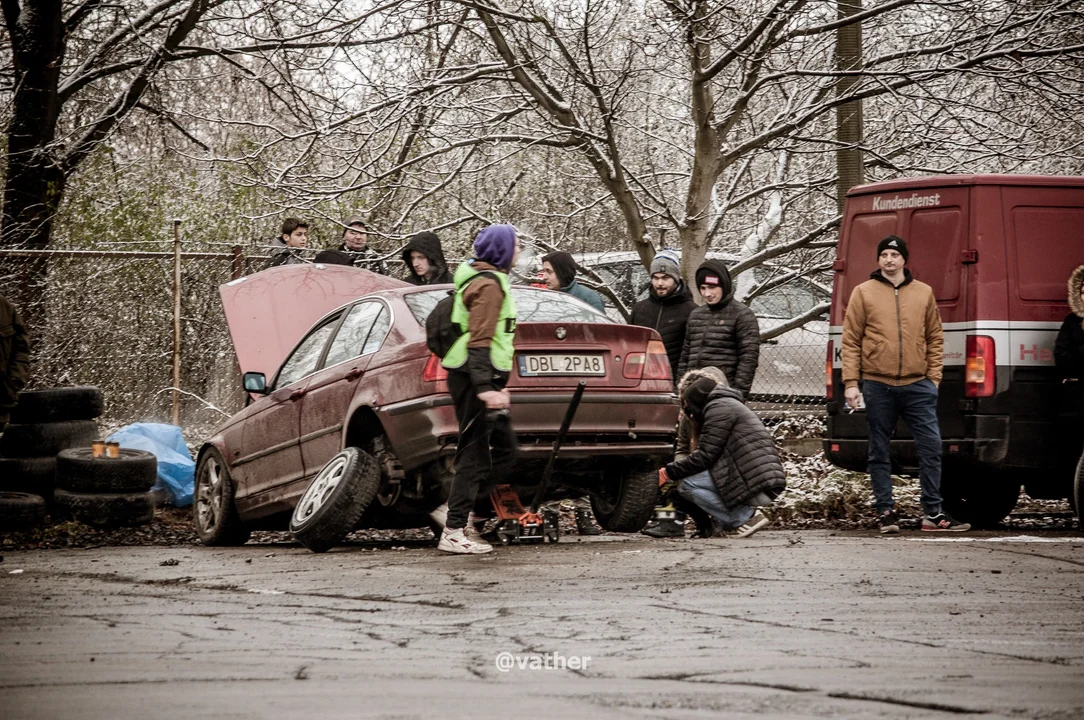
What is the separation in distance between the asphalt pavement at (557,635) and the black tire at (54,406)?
3044mm

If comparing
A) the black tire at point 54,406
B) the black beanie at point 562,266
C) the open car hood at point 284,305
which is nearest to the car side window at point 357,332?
the open car hood at point 284,305

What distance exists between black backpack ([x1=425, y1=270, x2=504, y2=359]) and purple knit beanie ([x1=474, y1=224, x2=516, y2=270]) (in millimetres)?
136

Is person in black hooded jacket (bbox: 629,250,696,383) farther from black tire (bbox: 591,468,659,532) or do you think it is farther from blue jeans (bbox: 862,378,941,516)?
black tire (bbox: 591,468,659,532)

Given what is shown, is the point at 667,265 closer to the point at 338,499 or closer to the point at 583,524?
the point at 583,524

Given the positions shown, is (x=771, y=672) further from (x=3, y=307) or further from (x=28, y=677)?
(x=3, y=307)

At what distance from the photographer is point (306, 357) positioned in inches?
395

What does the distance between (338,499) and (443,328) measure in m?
1.15

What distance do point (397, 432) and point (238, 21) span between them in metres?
9.11

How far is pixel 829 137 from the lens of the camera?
12.6 meters

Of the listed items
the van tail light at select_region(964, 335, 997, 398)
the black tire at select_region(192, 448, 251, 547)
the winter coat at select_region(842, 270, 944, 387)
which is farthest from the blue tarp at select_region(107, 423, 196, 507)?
the van tail light at select_region(964, 335, 997, 398)

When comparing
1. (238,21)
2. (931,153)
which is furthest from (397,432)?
(238,21)

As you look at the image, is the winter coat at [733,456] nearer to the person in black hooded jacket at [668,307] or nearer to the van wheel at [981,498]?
the person in black hooded jacket at [668,307]

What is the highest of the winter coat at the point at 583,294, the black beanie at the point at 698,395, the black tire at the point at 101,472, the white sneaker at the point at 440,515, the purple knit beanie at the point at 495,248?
the purple knit beanie at the point at 495,248

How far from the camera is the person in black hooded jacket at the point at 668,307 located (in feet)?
37.1
